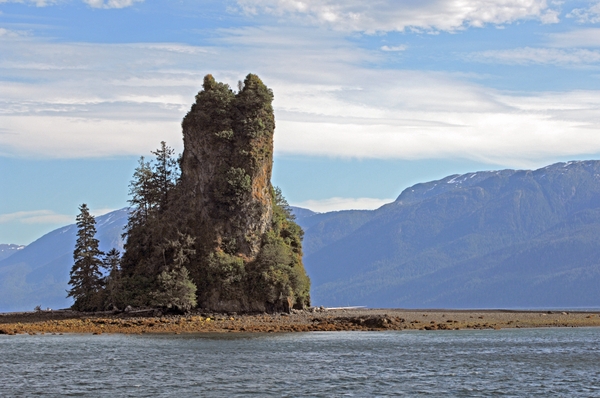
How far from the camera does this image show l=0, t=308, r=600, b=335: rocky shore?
280 ft

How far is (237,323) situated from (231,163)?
18.1 meters

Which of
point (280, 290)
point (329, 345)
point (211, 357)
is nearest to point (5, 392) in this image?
point (211, 357)

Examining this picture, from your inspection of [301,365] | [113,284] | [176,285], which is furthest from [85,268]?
[301,365]

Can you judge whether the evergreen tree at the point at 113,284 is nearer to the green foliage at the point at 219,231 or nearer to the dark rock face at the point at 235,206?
the green foliage at the point at 219,231

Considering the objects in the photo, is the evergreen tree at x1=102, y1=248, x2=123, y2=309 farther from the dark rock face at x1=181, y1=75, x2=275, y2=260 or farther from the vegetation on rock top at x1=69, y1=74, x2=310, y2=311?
the dark rock face at x1=181, y1=75, x2=275, y2=260

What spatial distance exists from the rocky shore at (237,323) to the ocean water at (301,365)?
452 centimetres

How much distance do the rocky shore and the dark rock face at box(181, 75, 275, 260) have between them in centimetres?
856

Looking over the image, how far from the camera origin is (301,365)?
2291 inches

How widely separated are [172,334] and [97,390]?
112 feet

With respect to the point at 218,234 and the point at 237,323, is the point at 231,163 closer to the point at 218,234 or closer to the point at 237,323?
the point at 218,234

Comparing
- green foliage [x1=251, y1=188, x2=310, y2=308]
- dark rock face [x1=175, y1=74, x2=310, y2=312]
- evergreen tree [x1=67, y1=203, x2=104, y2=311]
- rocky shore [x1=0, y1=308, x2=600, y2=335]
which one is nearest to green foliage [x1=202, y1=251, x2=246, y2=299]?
dark rock face [x1=175, y1=74, x2=310, y2=312]

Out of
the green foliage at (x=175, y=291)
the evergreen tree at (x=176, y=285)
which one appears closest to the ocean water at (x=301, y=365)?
the green foliage at (x=175, y=291)

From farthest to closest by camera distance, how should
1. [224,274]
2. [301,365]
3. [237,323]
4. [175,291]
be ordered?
[224,274] → [175,291] → [237,323] → [301,365]

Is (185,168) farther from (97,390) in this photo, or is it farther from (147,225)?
(97,390)
